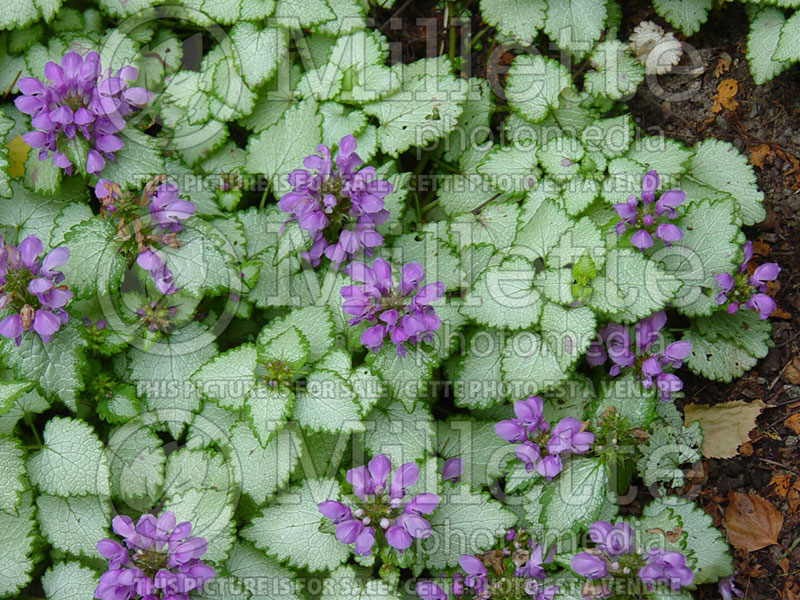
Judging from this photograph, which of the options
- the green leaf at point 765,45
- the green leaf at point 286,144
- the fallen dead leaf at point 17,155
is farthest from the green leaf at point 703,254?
the fallen dead leaf at point 17,155

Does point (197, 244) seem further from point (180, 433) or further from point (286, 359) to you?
point (180, 433)

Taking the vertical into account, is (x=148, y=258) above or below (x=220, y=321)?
above

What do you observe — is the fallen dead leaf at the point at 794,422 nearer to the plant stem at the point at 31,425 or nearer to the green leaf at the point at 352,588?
the green leaf at the point at 352,588

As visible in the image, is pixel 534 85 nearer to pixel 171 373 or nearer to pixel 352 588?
pixel 171 373

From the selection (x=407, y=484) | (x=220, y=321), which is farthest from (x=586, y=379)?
(x=220, y=321)

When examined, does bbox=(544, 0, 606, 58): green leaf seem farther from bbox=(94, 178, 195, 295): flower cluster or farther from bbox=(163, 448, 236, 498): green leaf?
bbox=(163, 448, 236, 498): green leaf

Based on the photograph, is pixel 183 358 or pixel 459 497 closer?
pixel 459 497

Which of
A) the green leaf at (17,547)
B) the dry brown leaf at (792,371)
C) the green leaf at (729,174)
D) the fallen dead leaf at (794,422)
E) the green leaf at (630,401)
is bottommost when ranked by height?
the green leaf at (17,547)

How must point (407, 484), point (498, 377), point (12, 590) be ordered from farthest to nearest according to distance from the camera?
point (498, 377)
point (12, 590)
point (407, 484)
